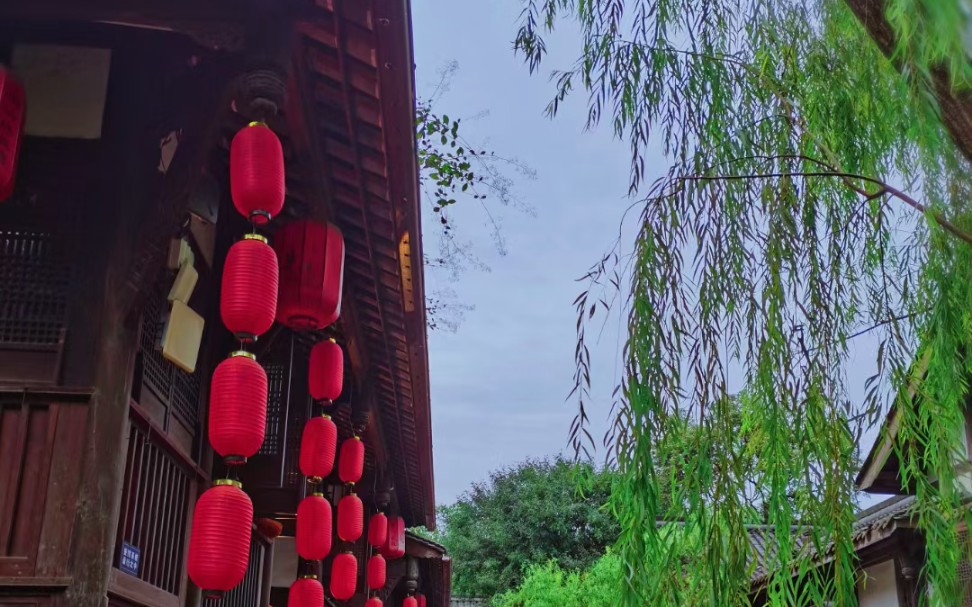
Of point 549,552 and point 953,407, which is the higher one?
point 549,552

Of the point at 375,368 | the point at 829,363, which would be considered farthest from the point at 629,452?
the point at 375,368

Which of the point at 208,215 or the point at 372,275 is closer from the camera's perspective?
the point at 208,215

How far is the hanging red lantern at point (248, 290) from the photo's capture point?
4.86 m

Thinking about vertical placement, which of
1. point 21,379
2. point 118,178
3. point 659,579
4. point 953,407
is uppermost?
point 118,178

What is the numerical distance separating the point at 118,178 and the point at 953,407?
4.31 m

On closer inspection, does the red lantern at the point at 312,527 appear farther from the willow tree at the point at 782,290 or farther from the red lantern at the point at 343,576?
the willow tree at the point at 782,290

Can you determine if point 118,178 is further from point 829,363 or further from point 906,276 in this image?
point 906,276

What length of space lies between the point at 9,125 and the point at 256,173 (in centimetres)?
116

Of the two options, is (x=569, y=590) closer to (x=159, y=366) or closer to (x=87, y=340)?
(x=159, y=366)

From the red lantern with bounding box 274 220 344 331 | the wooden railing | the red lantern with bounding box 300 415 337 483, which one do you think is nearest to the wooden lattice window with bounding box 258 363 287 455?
the red lantern with bounding box 300 415 337 483

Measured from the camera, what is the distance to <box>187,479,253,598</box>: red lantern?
16.8 feet

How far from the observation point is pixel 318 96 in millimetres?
5176

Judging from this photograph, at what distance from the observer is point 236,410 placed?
5.01 metres

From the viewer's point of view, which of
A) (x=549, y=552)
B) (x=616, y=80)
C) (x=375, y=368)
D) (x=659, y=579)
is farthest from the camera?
(x=549, y=552)
